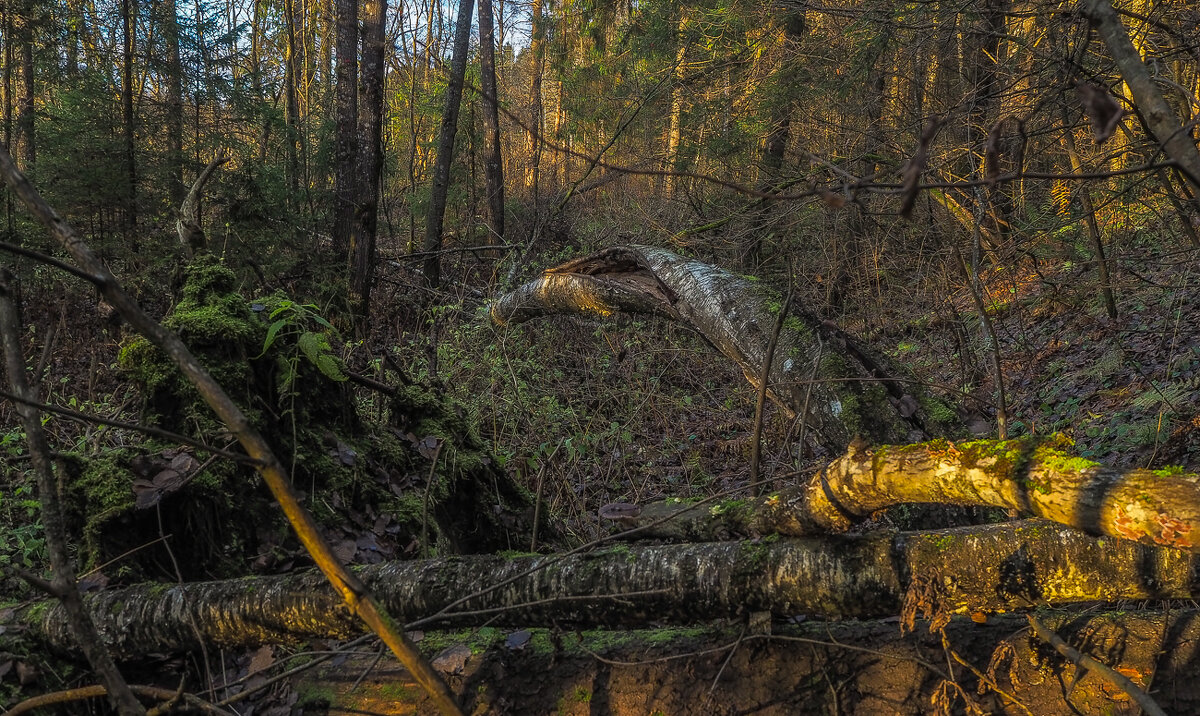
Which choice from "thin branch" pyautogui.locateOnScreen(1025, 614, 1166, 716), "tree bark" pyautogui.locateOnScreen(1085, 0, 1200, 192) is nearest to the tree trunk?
"tree bark" pyautogui.locateOnScreen(1085, 0, 1200, 192)

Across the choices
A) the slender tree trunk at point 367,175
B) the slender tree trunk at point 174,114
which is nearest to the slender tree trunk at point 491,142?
the slender tree trunk at point 367,175

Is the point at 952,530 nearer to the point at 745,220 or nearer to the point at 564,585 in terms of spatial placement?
the point at 564,585

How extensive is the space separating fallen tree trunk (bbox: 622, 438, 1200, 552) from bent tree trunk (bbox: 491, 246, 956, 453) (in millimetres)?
728

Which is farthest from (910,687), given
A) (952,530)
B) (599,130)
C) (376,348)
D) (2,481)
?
(599,130)

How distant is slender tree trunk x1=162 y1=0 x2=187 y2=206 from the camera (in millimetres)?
8625

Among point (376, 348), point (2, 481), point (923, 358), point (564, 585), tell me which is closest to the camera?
point (564, 585)

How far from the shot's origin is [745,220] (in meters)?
9.21

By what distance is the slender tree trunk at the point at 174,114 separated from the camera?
340 inches

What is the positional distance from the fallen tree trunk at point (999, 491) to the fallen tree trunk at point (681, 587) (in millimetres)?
136

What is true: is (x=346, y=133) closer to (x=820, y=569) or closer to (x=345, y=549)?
(x=345, y=549)

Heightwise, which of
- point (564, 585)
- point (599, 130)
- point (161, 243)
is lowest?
point (564, 585)

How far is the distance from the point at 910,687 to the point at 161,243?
367 inches

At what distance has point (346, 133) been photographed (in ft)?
28.2

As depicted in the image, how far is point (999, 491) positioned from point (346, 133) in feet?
29.1
